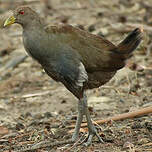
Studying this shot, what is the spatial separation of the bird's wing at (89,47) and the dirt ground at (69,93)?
0.82m

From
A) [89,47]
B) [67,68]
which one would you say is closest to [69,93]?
[89,47]

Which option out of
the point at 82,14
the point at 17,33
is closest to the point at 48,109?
the point at 17,33

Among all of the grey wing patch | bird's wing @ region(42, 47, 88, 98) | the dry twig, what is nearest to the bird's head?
bird's wing @ region(42, 47, 88, 98)

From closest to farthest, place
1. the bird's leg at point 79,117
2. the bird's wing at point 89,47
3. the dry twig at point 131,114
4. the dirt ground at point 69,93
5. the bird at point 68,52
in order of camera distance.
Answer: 1. the bird at point 68,52
2. the bird's wing at point 89,47
3. the bird's leg at point 79,117
4. the dirt ground at point 69,93
5. the dry twig at point 131,114

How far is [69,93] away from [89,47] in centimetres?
255

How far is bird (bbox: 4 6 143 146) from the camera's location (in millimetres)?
4840

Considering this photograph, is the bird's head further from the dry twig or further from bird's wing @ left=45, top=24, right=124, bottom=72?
the dry twig

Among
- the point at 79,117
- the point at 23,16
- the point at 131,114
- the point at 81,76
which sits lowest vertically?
the point at 131,114

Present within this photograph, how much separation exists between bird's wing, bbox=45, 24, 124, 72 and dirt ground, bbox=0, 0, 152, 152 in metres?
0.82

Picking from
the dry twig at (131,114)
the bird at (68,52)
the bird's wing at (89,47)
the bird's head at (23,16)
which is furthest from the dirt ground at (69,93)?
the bird's head at (23,16)

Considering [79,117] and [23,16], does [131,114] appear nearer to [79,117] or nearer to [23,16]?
[79,117]

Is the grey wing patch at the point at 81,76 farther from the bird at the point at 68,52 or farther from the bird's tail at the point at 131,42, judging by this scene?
the bird's tail at the point at 131,42

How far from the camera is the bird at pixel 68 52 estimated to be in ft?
15.9

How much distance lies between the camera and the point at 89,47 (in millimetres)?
5051
